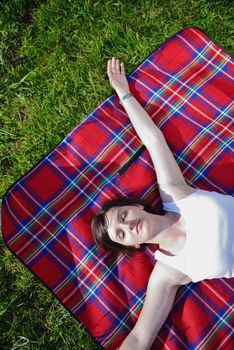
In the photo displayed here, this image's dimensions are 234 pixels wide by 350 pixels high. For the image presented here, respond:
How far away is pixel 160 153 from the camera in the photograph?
3.21 meters

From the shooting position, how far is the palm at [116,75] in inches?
142

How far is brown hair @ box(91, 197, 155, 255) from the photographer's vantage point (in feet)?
10.1

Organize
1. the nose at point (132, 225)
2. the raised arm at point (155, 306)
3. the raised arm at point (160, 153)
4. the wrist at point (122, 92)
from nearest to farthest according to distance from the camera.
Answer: the nose at point (132, 225), the raised arm at point (155, 306), the raised arm at point (160, 153), the wrist at point (122, 92)

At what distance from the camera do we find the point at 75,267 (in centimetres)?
330

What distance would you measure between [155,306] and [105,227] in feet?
2.15

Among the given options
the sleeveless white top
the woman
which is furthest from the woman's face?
the sleeveless white top

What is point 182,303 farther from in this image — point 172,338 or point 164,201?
Result: point 164,201

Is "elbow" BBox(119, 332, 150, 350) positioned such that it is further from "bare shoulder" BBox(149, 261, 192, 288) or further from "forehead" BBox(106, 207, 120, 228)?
"forehead" BBox(106, 207, 120, 228)

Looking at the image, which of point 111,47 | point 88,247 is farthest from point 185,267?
point 111,47

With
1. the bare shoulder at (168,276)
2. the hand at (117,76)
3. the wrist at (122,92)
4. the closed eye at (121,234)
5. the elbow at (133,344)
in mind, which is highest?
the hand at (117,76)

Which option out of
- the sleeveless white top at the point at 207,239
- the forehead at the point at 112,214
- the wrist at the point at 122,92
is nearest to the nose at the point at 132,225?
the forehead at the point at 112,214

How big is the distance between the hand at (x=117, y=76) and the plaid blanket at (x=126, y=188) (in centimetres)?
9

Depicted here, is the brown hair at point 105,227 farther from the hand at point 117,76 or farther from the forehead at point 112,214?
the hand at point 117,76

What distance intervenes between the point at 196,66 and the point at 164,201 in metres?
1.27
